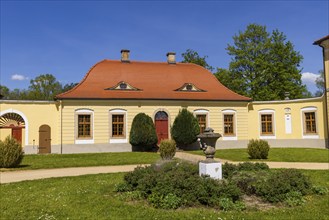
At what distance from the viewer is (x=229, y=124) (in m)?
24.9

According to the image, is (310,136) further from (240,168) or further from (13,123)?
(13,123)

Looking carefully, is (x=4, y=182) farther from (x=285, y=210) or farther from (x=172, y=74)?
(x=172, y=74)

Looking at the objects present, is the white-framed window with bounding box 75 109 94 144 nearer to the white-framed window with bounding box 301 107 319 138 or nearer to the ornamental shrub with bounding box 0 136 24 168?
the ornamental shrub with bounding box 0 136 24 168

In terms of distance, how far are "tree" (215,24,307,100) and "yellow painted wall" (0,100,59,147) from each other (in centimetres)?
2357

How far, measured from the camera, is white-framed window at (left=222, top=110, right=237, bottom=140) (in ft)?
80.8

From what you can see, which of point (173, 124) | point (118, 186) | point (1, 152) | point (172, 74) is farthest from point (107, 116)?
point (118, 186)

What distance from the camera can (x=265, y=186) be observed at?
743 cm

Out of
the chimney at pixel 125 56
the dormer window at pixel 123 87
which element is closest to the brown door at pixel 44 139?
the dormer window at pixel 123 87

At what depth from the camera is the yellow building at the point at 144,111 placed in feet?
69.8

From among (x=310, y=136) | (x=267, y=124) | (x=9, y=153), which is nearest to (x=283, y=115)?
(x=267, y=124)

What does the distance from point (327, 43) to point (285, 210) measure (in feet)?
60.9

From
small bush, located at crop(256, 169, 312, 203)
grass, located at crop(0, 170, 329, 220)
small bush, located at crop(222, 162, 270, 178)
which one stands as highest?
small bush, located at crop(222, 162, 270, 178)

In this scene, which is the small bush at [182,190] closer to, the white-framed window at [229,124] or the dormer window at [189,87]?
the dormer window at [189,87]

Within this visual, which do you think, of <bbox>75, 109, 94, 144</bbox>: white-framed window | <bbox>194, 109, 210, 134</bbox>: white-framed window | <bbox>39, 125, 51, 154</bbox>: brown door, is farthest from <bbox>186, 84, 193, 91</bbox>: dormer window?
<bbox>39, 125, 51, 154</bbox>: brown door
